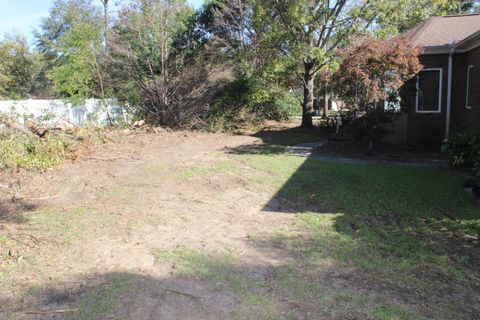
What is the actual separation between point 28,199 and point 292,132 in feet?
40.9

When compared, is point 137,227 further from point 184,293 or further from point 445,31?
point 445,31

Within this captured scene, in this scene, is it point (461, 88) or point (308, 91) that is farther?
point (308, 91)

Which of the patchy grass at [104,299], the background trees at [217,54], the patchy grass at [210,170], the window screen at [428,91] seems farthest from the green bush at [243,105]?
the patchy grass at [104,299]

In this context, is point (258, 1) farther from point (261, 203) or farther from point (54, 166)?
A: point (261, 203)

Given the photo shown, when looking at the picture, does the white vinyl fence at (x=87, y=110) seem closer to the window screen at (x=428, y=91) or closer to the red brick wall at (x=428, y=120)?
the red brick wall at (x=428, y=120)

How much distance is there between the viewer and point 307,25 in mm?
18047

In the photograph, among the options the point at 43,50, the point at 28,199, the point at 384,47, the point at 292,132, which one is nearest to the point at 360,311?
the point at 28,199

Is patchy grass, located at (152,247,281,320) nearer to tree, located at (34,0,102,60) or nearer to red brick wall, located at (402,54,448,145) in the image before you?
red brick wall, located at (402,54,448,145)

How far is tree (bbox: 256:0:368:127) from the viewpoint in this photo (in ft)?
57.0

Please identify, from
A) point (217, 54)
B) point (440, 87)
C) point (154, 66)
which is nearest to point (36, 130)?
point (154, 66)

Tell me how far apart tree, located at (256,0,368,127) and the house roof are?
3.07 m

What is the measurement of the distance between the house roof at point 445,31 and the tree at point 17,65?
95.0ft

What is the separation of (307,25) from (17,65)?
26.3 m

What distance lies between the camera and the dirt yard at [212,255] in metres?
3.86
